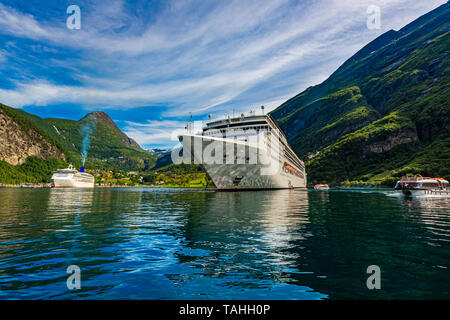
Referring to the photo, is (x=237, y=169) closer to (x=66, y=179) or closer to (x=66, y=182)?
(x=66, y=179)

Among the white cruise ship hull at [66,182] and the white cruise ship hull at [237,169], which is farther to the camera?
the white cruise ship hull at [66,182]

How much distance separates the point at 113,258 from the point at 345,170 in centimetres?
16365

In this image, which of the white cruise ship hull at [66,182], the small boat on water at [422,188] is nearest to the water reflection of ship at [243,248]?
the small boat on water at [422,188]

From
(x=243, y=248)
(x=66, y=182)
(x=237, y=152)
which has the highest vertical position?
(x=237, y=152)

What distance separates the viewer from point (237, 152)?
142 ft

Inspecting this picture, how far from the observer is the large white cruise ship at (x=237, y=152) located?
4162 cm

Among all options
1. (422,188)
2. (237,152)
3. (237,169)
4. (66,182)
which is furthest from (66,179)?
(422,188)

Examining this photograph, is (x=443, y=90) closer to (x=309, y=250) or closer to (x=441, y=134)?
(x=441, y=134)

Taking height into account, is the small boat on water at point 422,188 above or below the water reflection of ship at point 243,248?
above

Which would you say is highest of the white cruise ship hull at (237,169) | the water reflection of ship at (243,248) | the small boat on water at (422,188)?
the white cruise ship hull at (237,169)

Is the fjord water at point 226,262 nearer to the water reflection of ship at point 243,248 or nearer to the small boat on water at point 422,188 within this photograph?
the water reflection of ship at point 243,248

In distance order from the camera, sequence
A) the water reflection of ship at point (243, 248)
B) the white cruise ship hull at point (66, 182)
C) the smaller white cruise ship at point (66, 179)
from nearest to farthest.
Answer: the water reflection of ship at point (243, 248), the white cruise ship hull at point (66, 182), the smaller white cruise ship at point (66, 179)

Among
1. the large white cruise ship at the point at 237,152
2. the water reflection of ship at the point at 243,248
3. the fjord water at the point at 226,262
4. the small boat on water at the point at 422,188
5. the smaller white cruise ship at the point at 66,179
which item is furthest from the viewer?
the smaller white cruise ship at the point at 66,179

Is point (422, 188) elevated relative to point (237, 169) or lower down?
lower down
